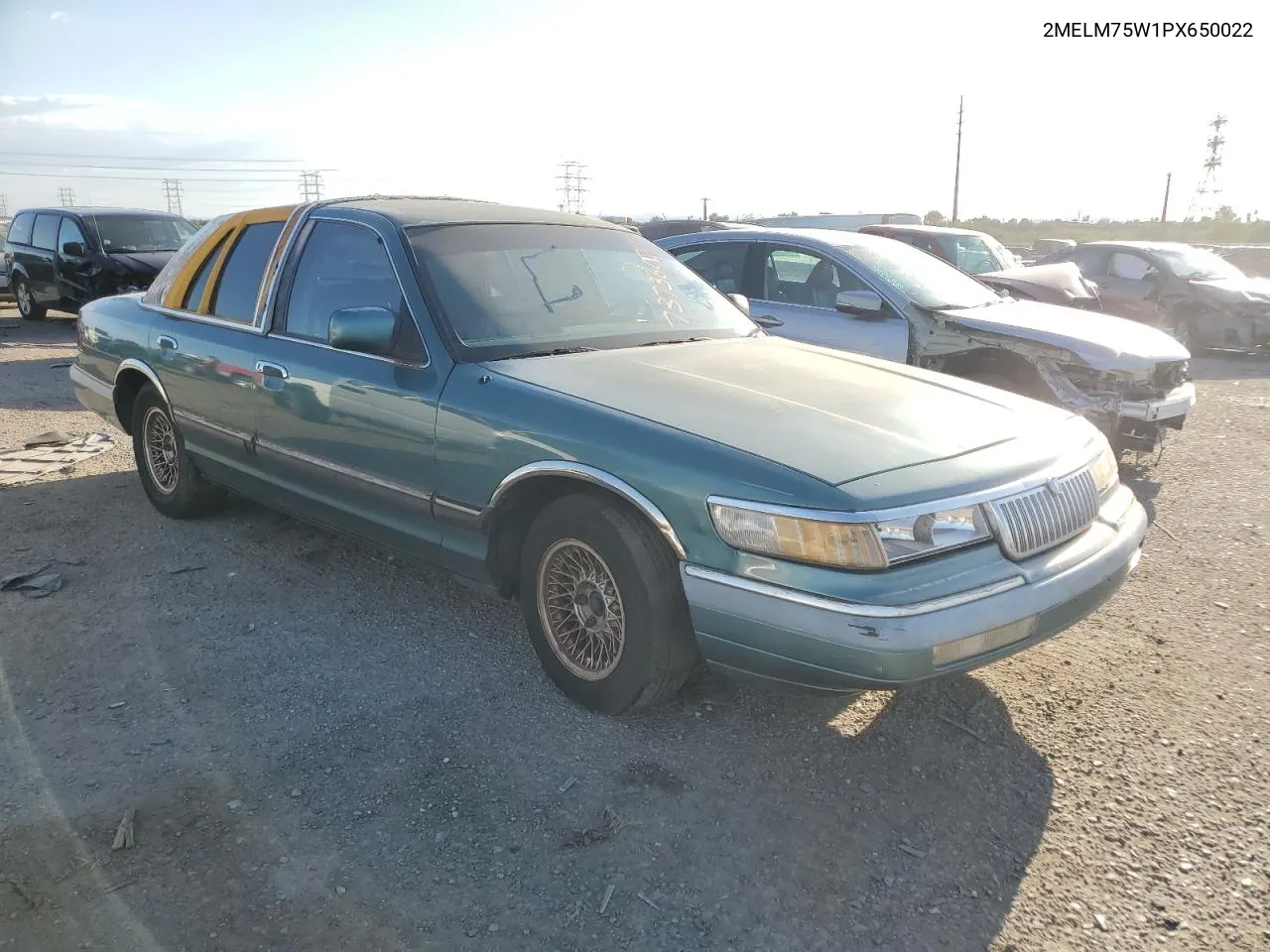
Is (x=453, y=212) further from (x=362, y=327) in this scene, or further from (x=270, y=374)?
(x=270, y=374)

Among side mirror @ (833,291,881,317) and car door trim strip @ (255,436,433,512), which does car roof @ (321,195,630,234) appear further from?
side mirror @ (833,291,881,317)

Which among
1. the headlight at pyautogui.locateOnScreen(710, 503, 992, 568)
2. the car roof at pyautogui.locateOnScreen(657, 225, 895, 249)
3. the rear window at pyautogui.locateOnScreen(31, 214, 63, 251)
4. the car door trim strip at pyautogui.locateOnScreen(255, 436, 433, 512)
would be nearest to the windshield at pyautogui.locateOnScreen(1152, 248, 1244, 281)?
the car roof at pyautogui.locateOnScreen(657, 225, 895, 249)

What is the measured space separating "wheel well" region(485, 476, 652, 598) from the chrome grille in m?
1.26

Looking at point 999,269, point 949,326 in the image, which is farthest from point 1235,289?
point 949,326

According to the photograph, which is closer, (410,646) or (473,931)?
(473,931)

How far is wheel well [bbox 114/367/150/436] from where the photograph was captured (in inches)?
210

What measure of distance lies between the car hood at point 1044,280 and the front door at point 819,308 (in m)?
3.12

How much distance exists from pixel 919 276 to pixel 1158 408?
1.85m

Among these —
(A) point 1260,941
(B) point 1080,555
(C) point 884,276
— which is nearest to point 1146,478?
(C) point 884,276

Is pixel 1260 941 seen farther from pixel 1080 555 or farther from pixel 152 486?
pixel 152 486

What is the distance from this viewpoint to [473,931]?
2.28 metres

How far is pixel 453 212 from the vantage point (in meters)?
4.14

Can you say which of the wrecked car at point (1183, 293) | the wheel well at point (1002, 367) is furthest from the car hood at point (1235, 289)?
the wheel well at point (1002, 367)

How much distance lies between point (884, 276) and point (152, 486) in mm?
4898
